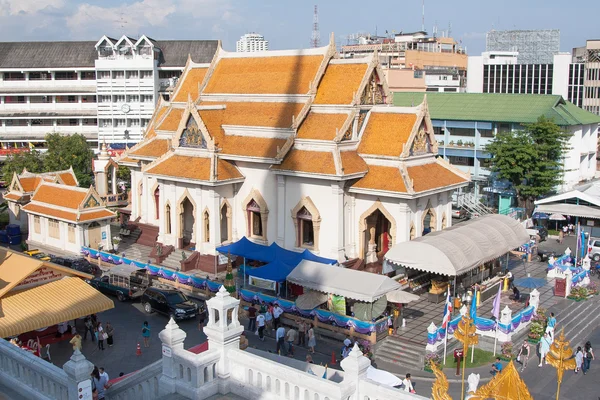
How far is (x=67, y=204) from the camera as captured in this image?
3834 cm

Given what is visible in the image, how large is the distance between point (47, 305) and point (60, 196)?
1780 centimetres

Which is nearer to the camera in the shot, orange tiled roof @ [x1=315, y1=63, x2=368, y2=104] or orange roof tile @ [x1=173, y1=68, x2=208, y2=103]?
orange tiled roof @ [x1=315, y1=63, x2=368, y2=104]

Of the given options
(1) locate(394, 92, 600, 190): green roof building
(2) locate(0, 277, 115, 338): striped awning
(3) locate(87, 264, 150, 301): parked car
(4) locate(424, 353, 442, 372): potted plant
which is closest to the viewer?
(2) locate(0, 277, 115, 338): striped awning

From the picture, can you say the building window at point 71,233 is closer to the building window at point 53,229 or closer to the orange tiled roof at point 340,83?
the building window at point 53,229

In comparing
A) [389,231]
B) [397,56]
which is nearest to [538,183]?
[389,231]

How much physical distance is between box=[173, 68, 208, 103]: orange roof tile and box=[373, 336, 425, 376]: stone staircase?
21.9 metres

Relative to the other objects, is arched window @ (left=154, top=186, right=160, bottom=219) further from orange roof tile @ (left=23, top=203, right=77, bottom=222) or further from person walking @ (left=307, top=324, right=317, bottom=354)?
person walking @ (left=307, top=324, right=317, bottom=354)

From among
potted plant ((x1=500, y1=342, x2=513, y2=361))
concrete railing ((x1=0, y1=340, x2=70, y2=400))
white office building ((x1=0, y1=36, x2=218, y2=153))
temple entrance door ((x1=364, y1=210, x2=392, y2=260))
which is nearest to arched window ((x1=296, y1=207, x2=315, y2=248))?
temple entrance door ((x1=364, y1=210, x2=392, y2=260))

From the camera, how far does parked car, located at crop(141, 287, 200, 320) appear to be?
92.2ft

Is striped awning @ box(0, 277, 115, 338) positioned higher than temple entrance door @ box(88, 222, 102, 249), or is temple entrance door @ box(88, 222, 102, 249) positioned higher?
striped awning @ box(0, 277, 115, 338)

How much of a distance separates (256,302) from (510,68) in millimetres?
57342

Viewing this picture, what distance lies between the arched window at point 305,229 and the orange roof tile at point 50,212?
12.5 metres

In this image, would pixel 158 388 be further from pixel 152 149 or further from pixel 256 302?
pixel 152 149

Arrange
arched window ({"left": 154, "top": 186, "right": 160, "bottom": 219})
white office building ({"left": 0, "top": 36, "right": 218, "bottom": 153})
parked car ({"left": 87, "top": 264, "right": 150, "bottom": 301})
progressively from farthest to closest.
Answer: white office building ({"left": 0, "top": 36, "right": 218, "bottom": 153}) < arched window ({"left": 154, "top": 186, "right": 160, "bottom": 219}) < parked car ({"left": 87, "top": 264, "right": 150, "bottom": 301})
